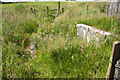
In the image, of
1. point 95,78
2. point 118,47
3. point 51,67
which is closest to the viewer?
point 118,47

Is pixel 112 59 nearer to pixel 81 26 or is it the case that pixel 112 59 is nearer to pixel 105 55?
pixel 105 55

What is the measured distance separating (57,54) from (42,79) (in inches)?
35.2

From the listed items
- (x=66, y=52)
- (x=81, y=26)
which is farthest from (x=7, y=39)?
(x=81, y=26)

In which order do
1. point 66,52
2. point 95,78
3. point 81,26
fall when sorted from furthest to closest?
point 81,26
point 66,52
point 95,78

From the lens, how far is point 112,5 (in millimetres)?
7234

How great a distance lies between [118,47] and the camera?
1772 mm

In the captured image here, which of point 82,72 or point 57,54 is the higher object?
point 57,54

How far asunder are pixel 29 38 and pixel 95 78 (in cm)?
359

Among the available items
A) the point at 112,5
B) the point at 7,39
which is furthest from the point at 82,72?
the point at 112,5

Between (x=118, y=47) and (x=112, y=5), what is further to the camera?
(x=112, y=5)

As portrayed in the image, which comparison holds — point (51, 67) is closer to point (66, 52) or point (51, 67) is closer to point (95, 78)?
point (66, 52)

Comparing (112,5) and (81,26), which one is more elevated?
(112,5)

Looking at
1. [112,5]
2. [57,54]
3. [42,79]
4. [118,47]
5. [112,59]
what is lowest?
[42,79]

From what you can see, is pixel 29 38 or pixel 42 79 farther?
pixel 29 38
